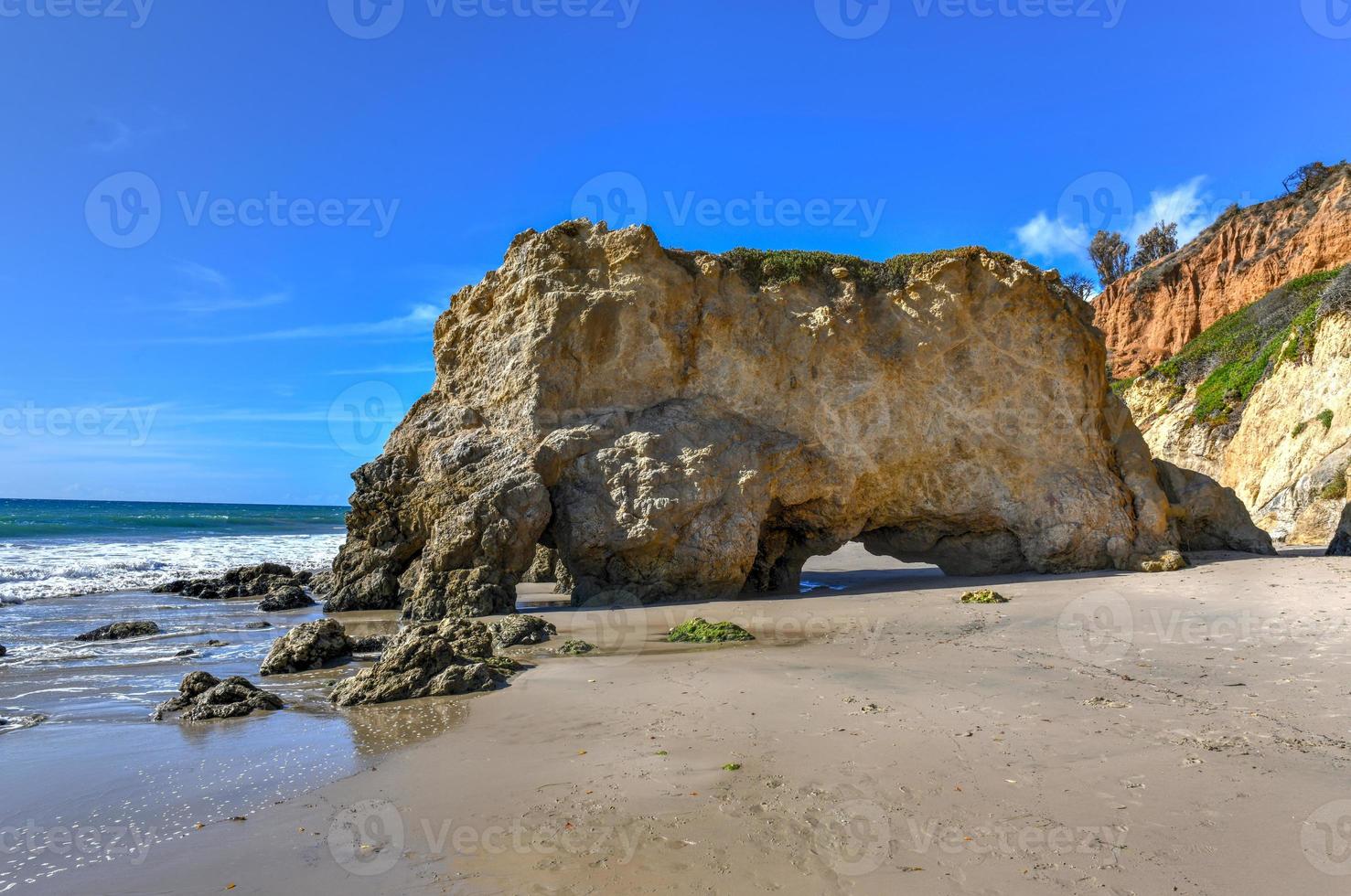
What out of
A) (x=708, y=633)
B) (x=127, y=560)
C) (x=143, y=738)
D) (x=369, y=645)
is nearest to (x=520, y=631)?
(x=369, y=645)

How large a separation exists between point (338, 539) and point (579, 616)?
32230 millimetres

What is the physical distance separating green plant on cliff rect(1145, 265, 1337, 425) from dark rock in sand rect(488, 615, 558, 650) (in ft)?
75.1

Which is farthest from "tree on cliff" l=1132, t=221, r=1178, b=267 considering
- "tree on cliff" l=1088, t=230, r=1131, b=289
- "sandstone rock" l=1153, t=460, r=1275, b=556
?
"sandstone rock" l=1153, t=460, r=1275, b=556

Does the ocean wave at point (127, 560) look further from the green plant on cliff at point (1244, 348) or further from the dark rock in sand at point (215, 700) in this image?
the green plant on cliff at point (1244, 348)

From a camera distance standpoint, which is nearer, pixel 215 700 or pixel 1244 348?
pixel 215 700

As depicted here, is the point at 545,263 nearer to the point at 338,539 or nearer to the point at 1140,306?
the point at 338,539

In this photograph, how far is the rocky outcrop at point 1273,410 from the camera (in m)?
18.6

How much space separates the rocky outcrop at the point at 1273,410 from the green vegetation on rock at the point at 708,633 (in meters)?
15.9

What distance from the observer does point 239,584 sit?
19312mm

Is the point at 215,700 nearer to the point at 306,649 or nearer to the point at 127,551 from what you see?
the point at 306,649

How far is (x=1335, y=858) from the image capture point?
346 cm

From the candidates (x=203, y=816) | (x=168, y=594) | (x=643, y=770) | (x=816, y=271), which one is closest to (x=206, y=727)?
(x=203, y=816)

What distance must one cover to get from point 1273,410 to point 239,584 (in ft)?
95.0

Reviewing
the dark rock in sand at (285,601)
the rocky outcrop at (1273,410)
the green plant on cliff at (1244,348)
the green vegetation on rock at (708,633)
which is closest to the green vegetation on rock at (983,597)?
the green vegetation on rock at (708,633)
